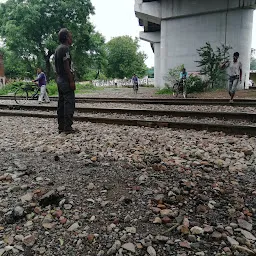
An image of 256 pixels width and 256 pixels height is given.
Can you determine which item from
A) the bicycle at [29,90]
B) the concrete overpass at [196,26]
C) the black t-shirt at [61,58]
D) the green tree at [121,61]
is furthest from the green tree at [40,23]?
the green tree at [121,61]

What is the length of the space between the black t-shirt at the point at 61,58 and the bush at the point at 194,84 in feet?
39.6

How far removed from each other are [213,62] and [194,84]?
2124mm

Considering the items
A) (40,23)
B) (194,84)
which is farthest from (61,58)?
(40,23)

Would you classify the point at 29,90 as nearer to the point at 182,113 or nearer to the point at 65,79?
the point at 65,79

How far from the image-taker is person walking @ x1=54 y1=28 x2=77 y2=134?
15.5ft

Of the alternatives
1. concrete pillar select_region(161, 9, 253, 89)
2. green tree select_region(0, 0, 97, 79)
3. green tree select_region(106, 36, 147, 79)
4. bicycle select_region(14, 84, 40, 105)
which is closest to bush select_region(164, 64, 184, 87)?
concrete pillar select_region(161, 9, 253, 89)

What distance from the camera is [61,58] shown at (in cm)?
479

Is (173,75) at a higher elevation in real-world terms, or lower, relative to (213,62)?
lower

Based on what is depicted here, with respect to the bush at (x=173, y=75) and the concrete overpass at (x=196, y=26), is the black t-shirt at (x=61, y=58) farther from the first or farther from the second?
the concrete overpass at (x=196, y=26)

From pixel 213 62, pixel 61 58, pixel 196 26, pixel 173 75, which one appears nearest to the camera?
pixel 61 58

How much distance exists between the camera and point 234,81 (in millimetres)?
9516

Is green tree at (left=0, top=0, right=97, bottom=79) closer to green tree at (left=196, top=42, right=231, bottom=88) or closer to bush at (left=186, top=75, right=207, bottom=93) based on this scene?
green tree at (left=196, top=42, right=231, bottom=88)

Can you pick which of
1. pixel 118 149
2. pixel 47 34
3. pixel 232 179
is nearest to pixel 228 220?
pixel 232 179

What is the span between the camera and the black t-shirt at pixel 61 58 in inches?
185
